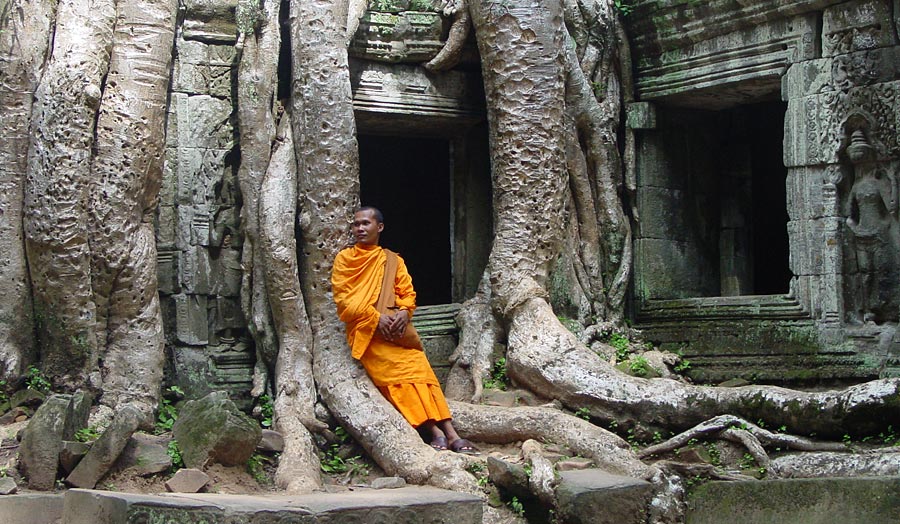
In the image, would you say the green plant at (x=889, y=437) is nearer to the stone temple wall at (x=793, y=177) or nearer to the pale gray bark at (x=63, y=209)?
the stone temple wall at (x=793, y=177)

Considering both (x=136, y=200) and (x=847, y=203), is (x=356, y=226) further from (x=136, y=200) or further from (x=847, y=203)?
(x=847, y=203)

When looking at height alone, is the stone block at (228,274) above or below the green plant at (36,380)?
above

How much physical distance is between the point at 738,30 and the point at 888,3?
107 cm

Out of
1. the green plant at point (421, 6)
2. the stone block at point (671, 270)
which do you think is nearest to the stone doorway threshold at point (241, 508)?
the stone block at point (671, 270)

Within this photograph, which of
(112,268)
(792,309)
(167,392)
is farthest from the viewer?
(792,309)

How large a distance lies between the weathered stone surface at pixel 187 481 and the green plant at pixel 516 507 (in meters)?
1.49

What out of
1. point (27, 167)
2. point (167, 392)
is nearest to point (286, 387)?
point (167, 392)

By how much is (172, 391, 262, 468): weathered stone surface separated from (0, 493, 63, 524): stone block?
27.1 inches

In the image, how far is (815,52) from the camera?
8164 mm

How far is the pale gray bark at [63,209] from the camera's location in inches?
271

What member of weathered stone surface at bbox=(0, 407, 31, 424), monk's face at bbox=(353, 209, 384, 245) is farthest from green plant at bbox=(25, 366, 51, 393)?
monk's face at bbox=(353, 209, 384, 245)

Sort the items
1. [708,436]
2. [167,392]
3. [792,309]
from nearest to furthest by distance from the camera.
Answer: [708,436] < [167,392] < [792,309]

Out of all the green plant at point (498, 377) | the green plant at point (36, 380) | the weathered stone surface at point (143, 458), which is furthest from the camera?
the green plant at point (498, 377)

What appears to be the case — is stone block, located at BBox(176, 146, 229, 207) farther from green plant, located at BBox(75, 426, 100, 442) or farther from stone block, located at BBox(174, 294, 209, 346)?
green plant, located at BBox(75, 426, 100, 442)
